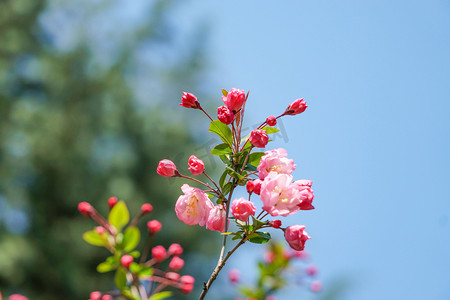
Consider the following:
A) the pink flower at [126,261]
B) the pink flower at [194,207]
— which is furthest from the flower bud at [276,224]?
the pink flower at [126,261]

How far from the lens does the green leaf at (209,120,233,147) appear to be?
71 centimetres

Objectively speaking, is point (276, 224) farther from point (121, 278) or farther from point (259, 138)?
point (121, 278)

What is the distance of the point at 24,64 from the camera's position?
700cm

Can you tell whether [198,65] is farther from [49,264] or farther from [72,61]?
[49,264]

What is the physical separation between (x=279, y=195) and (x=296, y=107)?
0.20 m

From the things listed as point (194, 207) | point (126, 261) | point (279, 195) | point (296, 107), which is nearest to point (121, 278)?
point (126, 261)

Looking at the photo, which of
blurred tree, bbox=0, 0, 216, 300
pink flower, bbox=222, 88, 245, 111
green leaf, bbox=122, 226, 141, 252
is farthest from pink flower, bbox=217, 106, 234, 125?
blurred tree, bbox=0, 0, 216, 300

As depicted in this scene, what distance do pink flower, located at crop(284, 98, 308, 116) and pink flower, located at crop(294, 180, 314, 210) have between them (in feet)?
0.48

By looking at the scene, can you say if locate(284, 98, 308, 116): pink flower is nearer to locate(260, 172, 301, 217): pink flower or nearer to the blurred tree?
locate(260, 172, 301, 217): pink flower

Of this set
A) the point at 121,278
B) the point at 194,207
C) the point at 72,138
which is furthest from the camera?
the point at 72,138

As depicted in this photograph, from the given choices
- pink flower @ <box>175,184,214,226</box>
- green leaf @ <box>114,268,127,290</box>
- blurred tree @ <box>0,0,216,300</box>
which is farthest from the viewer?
blurred tree @ <box>0,0,216,300</box>

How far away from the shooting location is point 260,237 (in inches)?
26.3

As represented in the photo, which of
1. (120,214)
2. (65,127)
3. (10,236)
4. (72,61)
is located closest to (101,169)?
(65,127)

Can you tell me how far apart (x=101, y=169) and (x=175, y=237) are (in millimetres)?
1560
